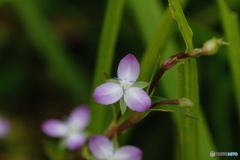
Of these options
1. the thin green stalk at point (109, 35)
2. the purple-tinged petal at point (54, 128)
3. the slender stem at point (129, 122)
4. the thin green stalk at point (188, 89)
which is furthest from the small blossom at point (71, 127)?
the thin green stalk at point (188, 89)

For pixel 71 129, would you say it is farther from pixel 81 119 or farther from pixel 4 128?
pixel 4 128

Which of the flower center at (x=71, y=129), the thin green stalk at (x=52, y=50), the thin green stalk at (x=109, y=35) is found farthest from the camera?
the thin green stalk at (x=52, y=50)

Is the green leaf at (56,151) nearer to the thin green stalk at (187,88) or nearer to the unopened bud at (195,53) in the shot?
the thin green stalk at (187,88)

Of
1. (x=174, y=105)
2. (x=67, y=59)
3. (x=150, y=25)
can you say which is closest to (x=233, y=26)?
(x=150, y=25)

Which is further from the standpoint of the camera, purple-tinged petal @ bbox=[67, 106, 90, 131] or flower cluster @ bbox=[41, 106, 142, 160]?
purple-tinged petal @ bbox=[67, 106, 90, 131]

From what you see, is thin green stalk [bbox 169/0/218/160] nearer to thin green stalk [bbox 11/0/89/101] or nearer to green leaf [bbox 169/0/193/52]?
green leaf [bbox 169/0/193/52]

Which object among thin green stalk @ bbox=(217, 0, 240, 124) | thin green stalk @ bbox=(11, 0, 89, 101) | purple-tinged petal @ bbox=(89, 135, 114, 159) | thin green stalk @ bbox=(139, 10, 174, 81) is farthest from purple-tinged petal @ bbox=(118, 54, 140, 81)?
thin green stalk @ bbox=(11, 0, 89, 101)

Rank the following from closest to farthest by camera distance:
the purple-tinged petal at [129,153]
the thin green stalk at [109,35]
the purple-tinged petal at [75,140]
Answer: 1. the purple-tinged petal at [129,153]
2. the thin green stalk at [109,35]
3. the purple-tinged petal at [75,140]
